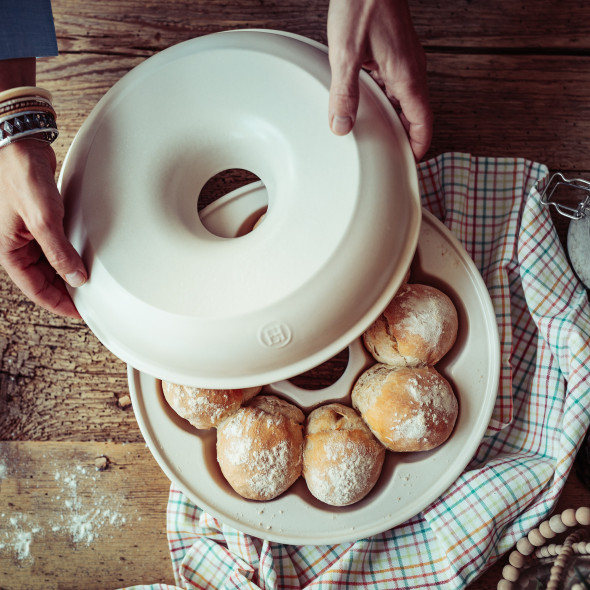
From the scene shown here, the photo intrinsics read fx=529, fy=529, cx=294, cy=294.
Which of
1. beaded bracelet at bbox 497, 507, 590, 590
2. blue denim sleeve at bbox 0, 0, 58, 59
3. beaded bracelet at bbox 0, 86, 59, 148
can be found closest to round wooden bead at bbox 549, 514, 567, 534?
beaded bracelet at bbox 497, 507, 590, 590

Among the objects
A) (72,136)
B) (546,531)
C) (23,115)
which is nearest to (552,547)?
(546,531)

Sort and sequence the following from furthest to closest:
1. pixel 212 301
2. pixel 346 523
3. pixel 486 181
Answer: pixel 486 181 < pixel 346 523 < pixel 212 301

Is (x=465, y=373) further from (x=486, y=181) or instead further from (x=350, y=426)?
(x=486, y=181)

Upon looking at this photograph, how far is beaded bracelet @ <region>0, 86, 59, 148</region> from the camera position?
69 centimetres

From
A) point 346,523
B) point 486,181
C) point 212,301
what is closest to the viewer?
point 212,301

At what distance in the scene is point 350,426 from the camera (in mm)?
813

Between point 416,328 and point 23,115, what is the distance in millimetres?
620

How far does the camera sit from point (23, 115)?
694 millimetres

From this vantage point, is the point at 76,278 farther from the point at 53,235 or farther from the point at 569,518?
the point at 569,518

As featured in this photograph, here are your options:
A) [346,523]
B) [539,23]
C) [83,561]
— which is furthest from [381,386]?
[539,23]

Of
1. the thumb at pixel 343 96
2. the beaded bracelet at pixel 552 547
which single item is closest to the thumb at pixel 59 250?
the thumb at pixel 343 96

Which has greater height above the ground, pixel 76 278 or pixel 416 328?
pixel 76 278

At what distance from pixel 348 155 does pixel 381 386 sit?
350 millimetres

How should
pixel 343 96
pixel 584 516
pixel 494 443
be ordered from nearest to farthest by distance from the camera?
pixel 343 96
pixel 584 516
pixel 494 443
